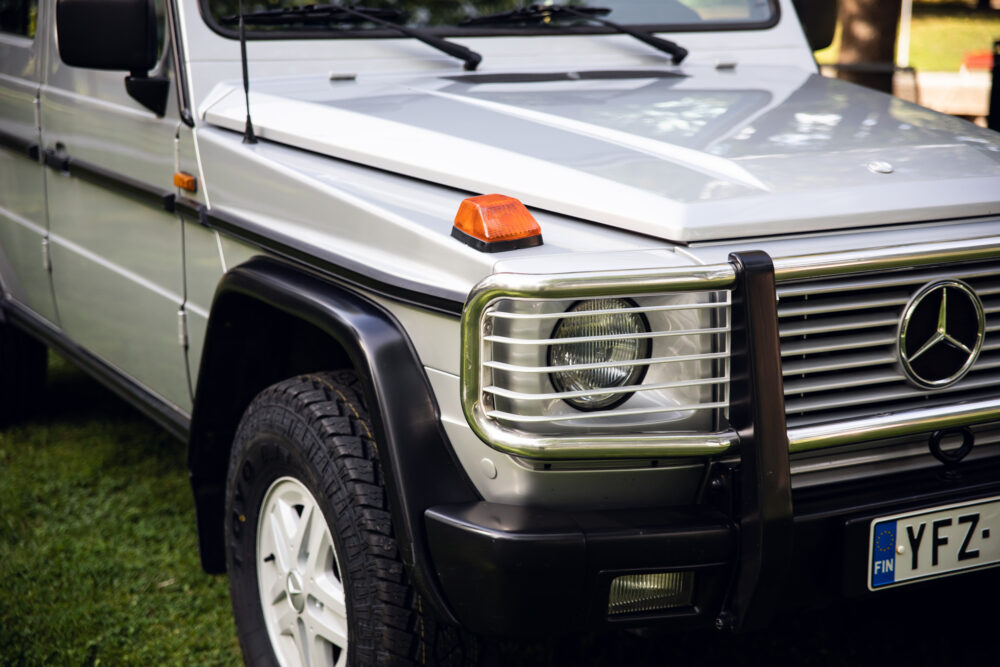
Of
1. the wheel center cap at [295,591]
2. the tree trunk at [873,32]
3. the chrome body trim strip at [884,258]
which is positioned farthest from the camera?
the tree trunk at [873,32]

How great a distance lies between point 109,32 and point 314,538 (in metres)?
1.31

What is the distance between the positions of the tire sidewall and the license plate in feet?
3.45

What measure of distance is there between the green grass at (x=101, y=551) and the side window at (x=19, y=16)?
158cm

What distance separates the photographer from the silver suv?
1684 millimetres

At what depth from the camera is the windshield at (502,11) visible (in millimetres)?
2750

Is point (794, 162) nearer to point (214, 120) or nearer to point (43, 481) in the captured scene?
point (214, 120)

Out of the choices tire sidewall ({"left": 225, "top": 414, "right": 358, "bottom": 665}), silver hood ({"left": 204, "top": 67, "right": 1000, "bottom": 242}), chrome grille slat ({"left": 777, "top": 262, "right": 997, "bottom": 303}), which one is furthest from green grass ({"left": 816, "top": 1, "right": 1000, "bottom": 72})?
tire sidewall ({"left": 225, "top": 414, "right": 358, "bottom": 665})

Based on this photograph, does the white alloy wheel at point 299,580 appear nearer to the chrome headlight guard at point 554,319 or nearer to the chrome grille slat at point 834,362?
the chrome headlight guard at point 554,319

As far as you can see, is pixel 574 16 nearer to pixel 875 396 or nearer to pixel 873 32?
pixel 875 396

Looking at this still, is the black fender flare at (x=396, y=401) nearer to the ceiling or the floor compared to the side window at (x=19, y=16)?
nearer to the floor

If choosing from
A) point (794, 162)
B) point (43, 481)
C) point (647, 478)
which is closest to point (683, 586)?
point (647, 478)

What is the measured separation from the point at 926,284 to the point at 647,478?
60 cm

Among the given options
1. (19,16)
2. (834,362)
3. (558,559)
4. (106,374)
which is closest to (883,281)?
(834,362)

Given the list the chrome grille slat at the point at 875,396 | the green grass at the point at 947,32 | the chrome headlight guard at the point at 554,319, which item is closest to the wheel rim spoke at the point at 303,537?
the chrome headlight guard at the point at 554,319
